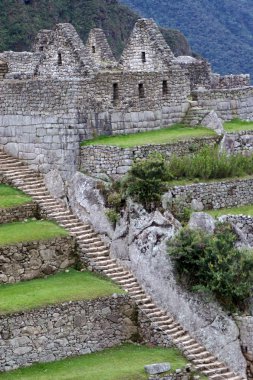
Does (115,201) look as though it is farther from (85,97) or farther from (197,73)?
(197,73)

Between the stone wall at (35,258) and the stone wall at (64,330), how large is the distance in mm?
2101

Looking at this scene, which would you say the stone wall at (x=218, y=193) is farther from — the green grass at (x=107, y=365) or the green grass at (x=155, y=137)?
the green grass at (x=107, y=365)

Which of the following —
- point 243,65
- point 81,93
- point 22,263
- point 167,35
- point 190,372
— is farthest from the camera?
point 167,35

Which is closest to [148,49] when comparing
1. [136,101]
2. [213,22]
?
[136,101]

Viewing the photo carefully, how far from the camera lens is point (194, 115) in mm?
38125

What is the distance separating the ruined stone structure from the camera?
117 ft

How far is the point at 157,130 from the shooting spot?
3725cm

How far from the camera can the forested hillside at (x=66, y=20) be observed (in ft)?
255

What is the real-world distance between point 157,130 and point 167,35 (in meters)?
42.5

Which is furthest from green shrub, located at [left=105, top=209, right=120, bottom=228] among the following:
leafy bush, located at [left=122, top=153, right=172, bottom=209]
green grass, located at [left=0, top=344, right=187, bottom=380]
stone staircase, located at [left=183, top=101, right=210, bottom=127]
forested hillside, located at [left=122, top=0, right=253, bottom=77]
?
forested hillside, located at [left=122, top=0, right=253, bottom=77]

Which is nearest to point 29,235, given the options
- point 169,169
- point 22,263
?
point 22,263

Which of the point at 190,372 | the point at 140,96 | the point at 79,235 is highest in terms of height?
the point at 140,96

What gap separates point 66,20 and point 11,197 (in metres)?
48.4

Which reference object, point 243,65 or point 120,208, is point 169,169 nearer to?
point 120,208
